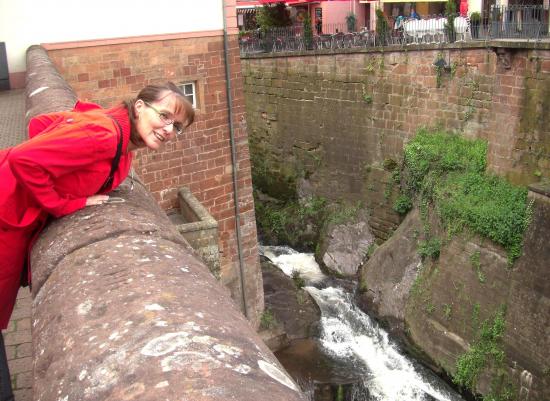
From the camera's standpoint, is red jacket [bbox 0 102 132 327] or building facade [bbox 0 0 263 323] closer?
red jacket [bbox 0 102 132 327]

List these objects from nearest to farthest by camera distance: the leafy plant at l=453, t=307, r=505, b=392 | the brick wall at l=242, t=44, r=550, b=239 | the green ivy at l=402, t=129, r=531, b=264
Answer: the leafy plant at l=453, t=307, r=505, b=392 → the green ivy at l=402, t=129, r=531, b=264 → the brick wall at l=242, t=44, r=550, b=239

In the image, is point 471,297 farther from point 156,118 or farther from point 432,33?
point 156,118

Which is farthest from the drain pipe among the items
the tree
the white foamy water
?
the tree

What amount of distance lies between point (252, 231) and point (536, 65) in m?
6.46

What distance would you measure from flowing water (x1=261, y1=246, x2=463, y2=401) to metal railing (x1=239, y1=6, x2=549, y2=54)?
6658 mm

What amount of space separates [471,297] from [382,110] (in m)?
6.41

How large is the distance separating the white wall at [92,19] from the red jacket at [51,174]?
7.23 m

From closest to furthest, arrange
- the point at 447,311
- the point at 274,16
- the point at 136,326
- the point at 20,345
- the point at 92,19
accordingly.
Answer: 1. the point at 136,326
2. the point at 20,345
3. the point at 92,19
4. the point at 447,311
5. the point at 274,16

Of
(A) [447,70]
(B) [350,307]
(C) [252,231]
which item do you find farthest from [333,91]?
(C) [252,231]

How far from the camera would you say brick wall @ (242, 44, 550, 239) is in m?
13.1

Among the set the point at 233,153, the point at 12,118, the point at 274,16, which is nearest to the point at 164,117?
the point at 12,118

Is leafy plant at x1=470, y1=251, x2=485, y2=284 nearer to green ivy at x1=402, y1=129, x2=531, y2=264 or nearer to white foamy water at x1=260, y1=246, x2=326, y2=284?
green ivy at x1=402, y1=129, x2=531, y2=264

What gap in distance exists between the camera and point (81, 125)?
2529 millimetres

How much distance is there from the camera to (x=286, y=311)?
1380 cm
